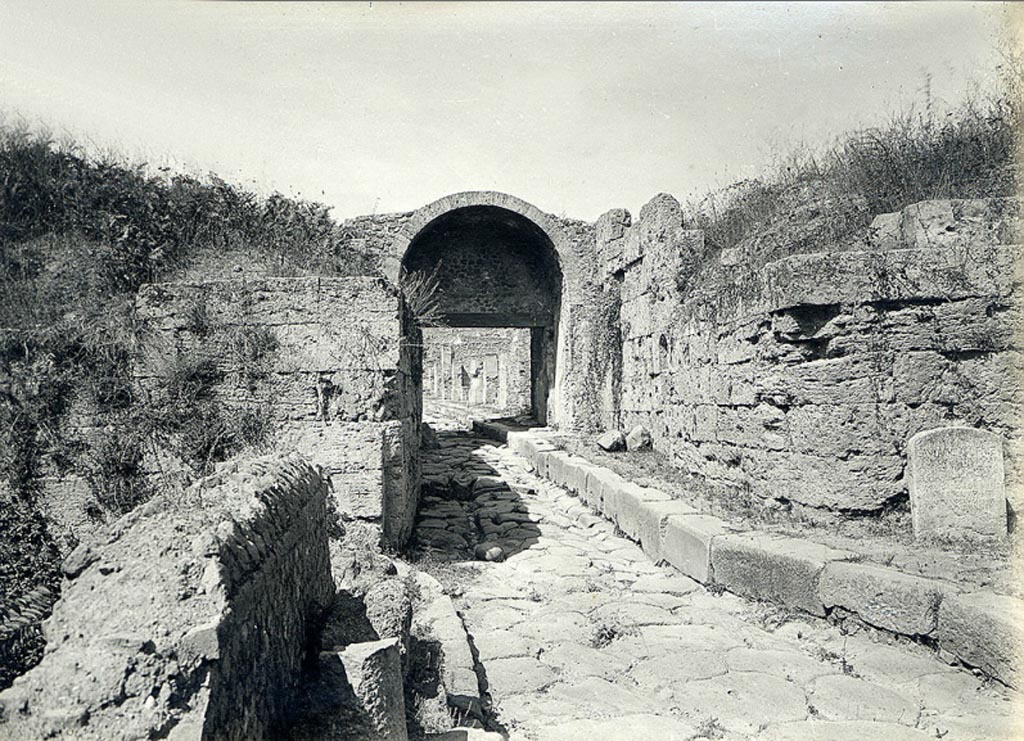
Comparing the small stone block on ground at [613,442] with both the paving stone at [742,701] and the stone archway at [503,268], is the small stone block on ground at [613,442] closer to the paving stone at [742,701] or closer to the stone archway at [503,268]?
the stone archway at [503,268]

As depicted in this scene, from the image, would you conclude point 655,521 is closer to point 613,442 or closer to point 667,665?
point 667,665

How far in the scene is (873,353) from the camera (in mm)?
5605

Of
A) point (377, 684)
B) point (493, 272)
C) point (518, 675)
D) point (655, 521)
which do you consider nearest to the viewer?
point (377, 684)

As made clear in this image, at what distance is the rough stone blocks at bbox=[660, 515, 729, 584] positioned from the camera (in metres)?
5.43

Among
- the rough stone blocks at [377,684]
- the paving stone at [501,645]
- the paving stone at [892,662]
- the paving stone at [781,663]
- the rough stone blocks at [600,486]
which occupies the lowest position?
the paving stone at [781,663]

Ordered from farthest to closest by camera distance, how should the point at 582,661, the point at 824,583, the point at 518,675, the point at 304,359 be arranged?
the point at 304,359, the point at 824,583, the point at 582,661, the point at 518,675

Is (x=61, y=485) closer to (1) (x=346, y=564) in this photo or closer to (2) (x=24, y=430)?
(2) (x=24, y=430)

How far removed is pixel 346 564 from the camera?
11.9 feet

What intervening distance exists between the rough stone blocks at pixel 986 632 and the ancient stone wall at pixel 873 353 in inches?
66.3

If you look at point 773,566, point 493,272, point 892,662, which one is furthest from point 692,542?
point 493,272

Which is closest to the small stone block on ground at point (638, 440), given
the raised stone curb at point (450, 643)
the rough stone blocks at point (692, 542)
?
the rough stone blocks at point (692, 542)

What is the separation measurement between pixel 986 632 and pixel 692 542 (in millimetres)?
2219

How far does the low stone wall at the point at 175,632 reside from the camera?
1.58 metres

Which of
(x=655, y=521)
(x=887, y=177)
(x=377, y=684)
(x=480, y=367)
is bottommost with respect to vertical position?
(x=655, y=521)
